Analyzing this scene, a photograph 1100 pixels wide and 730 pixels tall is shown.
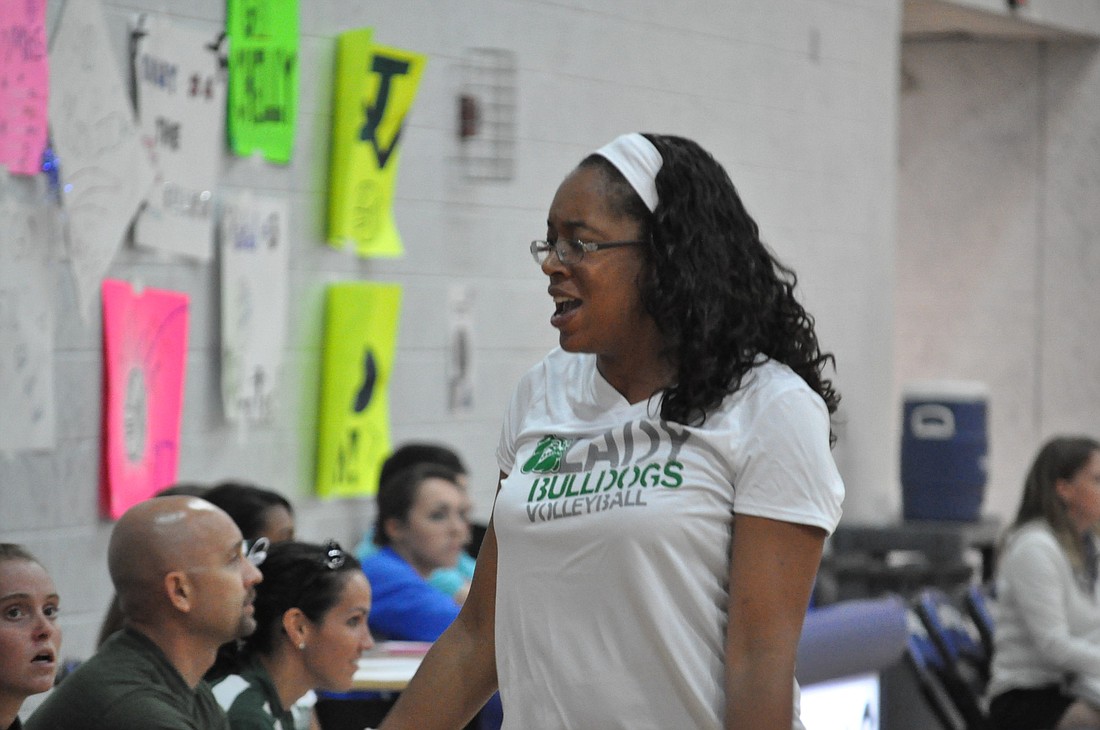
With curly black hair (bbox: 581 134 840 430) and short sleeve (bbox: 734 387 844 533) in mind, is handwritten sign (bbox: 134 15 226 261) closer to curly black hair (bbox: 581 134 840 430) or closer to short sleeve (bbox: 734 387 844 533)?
curly black hair (bbox: 581 134 840 430)

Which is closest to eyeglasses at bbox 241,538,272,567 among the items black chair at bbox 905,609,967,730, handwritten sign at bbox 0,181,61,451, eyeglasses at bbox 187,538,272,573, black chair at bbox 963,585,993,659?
eyeglasses at bbox 187,538,272,573

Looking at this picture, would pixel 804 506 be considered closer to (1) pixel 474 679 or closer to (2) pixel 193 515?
(1) pixel 474 679

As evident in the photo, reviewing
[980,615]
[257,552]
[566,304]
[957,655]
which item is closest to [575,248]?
[566,304]

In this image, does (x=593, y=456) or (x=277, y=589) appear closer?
(x=593, y=456)

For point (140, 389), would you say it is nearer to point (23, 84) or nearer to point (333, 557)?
point (23, 84)

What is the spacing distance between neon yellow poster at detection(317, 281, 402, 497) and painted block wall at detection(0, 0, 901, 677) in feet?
0.18

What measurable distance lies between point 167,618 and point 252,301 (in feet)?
6.31

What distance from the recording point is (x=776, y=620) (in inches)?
60.5

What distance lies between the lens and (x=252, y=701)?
8.79 feet

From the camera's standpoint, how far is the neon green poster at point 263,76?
163 inches

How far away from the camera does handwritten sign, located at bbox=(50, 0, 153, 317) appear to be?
3.62 m

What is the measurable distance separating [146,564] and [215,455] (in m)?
1.73

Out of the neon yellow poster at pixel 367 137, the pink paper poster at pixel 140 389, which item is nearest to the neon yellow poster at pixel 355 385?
the neon yellow poster at pixel 367 137

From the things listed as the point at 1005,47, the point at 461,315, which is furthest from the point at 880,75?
the point at 461,315
